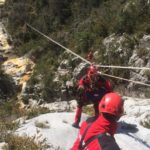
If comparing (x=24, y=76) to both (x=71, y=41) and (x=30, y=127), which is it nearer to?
(x=71, y=41)

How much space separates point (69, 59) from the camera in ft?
65.4

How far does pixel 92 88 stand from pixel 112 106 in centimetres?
396

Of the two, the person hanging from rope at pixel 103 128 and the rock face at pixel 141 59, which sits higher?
the person hanging from rope at pixel 103 128

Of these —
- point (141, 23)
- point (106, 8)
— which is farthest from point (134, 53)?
point (106, 8)

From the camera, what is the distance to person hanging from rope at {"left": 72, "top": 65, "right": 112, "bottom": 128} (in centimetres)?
844

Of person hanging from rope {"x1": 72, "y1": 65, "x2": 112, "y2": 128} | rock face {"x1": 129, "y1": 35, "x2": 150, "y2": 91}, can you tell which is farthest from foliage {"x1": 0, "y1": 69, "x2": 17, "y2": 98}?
person hanging from rope {"x1": 72, "y1": 65, "x2": 112, "y2": 128}

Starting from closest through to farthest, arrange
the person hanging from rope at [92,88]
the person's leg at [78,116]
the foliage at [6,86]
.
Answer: the person hanging from rope at [92,88]
the person's leg at [78,116]
the foliage at [6,86]

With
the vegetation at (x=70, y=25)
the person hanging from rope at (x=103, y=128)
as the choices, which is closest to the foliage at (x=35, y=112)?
the person hanging from rope at (x=103, y=128)

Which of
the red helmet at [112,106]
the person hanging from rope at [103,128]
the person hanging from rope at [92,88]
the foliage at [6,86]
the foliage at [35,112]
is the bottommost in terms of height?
the foliage at [6,86]

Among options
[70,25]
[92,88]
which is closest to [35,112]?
[92,88]

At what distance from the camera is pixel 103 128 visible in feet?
14.7

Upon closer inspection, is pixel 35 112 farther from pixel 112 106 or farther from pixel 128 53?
pixel 128 53

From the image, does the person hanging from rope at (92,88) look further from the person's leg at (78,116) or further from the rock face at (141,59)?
the rock face at (141,59)

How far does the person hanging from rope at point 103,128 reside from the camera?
4.36 metres
